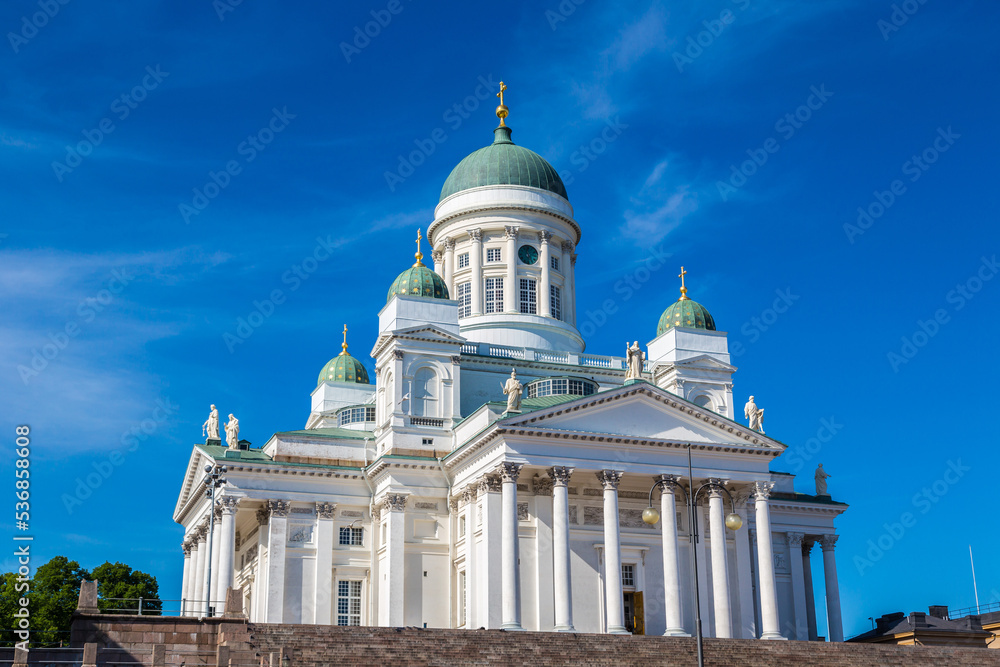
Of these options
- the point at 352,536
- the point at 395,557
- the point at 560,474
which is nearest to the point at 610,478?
the point at 560,474

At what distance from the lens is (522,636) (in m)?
40.5

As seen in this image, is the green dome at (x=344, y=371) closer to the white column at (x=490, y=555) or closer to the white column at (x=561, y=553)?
the white column at (x=490, y=555)

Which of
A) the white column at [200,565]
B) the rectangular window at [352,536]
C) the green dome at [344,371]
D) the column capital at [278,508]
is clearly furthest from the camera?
the green dome at [344,371]

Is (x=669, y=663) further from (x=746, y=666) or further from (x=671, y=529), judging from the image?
(x=671, y=529)

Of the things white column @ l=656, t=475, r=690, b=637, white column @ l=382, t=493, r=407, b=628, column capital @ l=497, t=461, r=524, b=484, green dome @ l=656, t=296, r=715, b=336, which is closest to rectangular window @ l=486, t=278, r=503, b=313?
green dome @ l=656, t=296, r=715, b=336

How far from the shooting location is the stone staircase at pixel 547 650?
36.3 m

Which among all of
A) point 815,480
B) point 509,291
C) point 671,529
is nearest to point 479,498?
point 671,529

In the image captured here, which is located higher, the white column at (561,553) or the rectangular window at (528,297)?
the rectangular window at (528,297)

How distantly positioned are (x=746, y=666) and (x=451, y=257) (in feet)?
104

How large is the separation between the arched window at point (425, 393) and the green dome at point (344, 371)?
1429 centimetres

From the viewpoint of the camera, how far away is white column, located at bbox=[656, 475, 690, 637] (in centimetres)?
4672

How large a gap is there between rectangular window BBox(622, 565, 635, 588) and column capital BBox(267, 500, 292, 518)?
15.1 metres

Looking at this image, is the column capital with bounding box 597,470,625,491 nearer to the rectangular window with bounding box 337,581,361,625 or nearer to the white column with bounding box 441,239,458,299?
the rectangular window with bounding box 337,581,361,625

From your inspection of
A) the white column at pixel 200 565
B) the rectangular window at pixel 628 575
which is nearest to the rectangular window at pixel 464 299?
the white column at pixel 200 565
